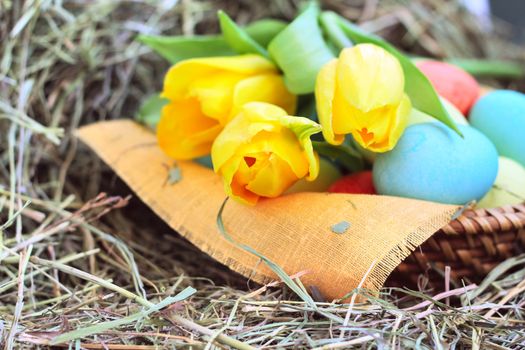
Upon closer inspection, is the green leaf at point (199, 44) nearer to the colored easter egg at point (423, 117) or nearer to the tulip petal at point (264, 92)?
the tulip petal at point (264, 92)

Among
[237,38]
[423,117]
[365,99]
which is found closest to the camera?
[365,99]

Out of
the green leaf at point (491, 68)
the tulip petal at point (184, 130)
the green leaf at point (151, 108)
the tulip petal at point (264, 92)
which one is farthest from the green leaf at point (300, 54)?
the green leaf at point (491, 68)

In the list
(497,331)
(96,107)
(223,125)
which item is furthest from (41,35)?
(497,331)

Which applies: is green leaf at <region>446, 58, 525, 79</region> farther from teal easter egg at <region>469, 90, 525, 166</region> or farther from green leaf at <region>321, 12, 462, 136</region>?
green leaf at <region>321, 12, 462, 136</region>

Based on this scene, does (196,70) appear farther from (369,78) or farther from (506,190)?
(506,190)

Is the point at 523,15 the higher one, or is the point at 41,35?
the point at 41,35

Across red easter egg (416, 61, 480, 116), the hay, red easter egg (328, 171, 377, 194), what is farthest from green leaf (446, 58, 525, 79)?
red easter egg (328, 171, 377, 194)

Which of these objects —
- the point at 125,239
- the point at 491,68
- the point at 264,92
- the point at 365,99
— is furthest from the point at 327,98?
the point at 491,68

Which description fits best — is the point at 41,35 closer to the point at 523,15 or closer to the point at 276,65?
the point at 276,65
